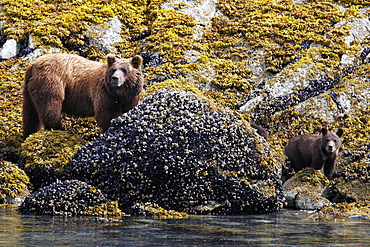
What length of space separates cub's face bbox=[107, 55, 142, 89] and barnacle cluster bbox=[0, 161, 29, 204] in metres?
2.51

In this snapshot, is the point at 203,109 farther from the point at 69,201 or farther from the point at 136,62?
the point at 69,201

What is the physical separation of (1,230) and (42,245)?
3.54 ft

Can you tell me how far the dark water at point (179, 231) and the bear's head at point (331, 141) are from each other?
347cm

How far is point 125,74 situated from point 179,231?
4803mm

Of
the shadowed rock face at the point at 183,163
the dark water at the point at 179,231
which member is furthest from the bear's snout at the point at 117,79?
the dark water at the point at 179,231

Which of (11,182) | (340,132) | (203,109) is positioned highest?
(203,109)

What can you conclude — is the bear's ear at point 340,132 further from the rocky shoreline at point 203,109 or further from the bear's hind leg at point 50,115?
the bear's hind leg at point 50,115

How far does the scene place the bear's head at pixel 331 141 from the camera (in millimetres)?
11183

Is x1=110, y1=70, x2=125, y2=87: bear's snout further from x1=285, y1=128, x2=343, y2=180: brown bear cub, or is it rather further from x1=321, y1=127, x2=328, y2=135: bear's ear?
x1=321, y1=127, x2=328, y2=135: bear's ear

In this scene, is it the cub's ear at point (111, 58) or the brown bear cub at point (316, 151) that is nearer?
the cub's ear at point (111, 58)

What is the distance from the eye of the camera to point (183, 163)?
893 centimetres

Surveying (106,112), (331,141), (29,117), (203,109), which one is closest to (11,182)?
(106,112)

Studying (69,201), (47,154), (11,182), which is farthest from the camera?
(47,154)

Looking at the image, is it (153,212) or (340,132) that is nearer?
(153,212)
